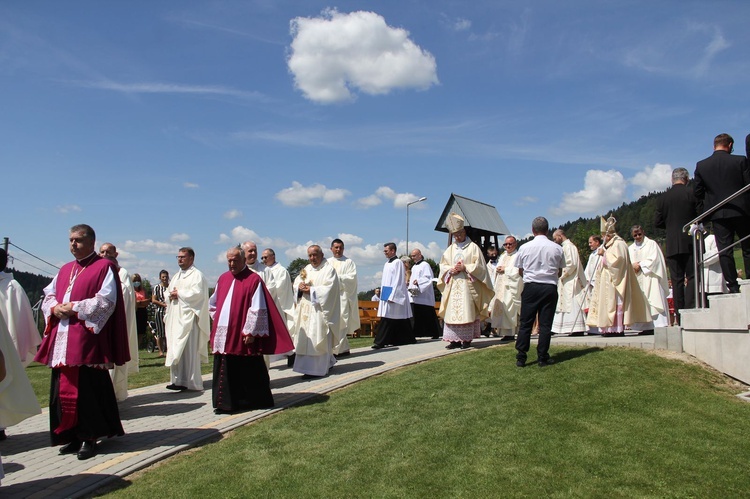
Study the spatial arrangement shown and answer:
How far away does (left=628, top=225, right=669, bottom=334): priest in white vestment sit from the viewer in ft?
39.9

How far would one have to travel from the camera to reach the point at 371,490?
4.86m

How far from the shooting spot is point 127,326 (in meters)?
8.81

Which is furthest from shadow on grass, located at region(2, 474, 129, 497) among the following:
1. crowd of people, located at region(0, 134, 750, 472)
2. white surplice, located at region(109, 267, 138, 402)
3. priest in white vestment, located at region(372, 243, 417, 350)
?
priest in white vestment, located at region(372, 243, 417, 350)

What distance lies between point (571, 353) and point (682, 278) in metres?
2.57

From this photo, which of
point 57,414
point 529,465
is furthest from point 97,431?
point 529,465

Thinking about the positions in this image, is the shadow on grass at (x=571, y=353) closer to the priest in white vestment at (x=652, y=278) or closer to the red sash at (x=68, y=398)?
the priest in white vestment at (x=652, y=278)

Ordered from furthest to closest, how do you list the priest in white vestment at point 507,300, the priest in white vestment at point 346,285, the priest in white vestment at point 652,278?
the priest in white vestment at point 507,300, the priest in white vestment at point 346,285, the priest in white vestment at point 652,278

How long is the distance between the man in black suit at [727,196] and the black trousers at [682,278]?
104 cm

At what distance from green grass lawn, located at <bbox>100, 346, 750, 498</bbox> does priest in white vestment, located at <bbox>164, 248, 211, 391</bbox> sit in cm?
274

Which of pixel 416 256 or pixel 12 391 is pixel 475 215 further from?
pixel 12 391

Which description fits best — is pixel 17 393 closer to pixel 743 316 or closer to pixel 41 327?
pixel 743 316

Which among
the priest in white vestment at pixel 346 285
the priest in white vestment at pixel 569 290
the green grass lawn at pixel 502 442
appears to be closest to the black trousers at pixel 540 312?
the green grass lawn at pixel 502 442

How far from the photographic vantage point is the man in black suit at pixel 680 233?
9742 mm

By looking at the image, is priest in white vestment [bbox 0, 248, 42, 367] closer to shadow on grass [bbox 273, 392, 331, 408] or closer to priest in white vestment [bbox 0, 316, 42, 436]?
priest in white vestment [bbox 0, 316, 42, 436]
